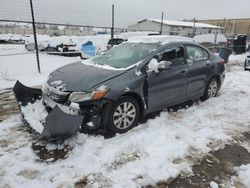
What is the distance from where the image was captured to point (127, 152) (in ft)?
11.5

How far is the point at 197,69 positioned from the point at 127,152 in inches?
110

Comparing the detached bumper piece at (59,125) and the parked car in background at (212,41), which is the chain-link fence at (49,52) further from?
the parked car in background at (212,41)


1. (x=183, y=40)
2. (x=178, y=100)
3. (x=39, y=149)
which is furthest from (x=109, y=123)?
(x=183, y=40)

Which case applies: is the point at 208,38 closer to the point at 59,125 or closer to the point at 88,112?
the point at 88,112

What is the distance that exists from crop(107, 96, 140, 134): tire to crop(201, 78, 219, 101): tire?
2455 mm

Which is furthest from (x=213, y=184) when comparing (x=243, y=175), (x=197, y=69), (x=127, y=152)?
(x=197, y=69)

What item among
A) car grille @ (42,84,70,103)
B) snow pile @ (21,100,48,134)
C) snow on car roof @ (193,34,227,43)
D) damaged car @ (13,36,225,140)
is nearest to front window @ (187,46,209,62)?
damaged car @ (13,36,225,140)

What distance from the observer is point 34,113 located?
13.3 ft

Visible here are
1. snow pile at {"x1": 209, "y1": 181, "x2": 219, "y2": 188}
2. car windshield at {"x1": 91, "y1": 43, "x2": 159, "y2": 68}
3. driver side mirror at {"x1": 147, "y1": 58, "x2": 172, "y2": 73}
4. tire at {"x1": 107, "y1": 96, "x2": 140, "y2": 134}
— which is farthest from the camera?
car windshield at {"x1": 91, "y1": 43, "x2": 159, "y2": 68}

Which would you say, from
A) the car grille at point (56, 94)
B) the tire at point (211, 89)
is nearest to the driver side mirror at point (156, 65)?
the car grille at point (56, 94)

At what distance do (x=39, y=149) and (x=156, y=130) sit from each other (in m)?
1.90

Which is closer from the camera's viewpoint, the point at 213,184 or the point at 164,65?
the point at 213,184

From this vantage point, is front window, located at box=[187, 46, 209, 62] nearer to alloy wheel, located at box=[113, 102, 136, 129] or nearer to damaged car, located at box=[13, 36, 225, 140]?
damaged car, located at box=[13, 36, 225, 140]

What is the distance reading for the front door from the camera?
4.38 meters
